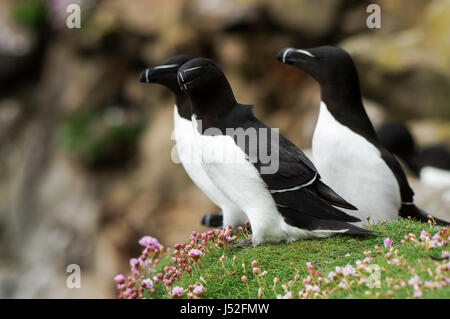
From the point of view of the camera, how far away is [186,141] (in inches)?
178

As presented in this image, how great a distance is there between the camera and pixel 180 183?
1107 centimetres

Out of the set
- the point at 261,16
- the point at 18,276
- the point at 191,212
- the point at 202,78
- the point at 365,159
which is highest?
the point at 261,16

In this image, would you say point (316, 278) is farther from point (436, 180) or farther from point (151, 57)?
point (151, 57)

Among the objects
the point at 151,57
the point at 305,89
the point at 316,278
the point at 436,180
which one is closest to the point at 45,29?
the point at 151,57

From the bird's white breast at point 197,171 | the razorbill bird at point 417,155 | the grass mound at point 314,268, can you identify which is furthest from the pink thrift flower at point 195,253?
the razorbill bird at point 417,155

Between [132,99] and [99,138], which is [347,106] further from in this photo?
[132,99]

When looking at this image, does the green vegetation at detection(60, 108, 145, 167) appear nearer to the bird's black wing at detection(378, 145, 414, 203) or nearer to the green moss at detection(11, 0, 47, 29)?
the green moss at detection(11, 0, 47, 29)

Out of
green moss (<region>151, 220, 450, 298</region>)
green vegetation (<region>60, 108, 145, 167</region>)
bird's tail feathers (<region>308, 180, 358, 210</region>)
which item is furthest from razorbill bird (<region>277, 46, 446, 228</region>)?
green vegetation (<region>60, 108, 145, 167</region>)

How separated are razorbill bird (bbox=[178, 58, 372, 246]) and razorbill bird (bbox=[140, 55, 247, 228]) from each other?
66 centimetres

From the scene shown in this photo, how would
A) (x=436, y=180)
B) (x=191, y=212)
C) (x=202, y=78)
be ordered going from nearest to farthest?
(x=202, y=78), (x=436, y=180), (x=191, y=212)

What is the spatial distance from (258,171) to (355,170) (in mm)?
1110

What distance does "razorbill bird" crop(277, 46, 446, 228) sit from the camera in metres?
4.32

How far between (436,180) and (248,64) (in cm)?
484

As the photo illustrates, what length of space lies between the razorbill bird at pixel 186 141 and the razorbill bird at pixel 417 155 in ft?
Result: 8.63
